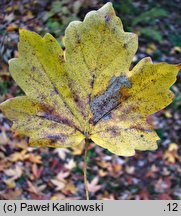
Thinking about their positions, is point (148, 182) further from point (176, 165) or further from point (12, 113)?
point (12, 113)

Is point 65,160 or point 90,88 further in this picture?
point 65,160

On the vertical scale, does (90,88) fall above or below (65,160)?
below

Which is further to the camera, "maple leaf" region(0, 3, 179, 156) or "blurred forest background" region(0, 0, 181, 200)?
"blurred forest background" region(0, 0, 181, 200)

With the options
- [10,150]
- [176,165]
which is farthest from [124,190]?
[10,150]

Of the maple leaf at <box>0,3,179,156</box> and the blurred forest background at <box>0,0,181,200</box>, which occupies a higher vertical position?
the blurred forest background at <box>0,0,181,200</box>

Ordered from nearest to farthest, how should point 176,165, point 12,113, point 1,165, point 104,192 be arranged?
point 12,113 < point 1,165 < point 104,192 < point 176,165
